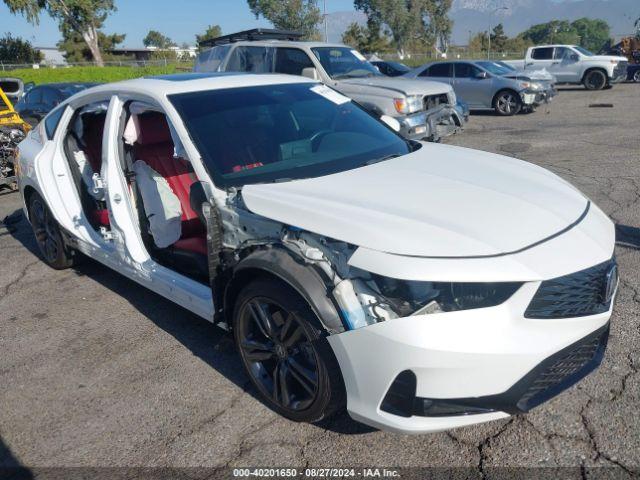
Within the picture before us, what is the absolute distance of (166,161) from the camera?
426 cm

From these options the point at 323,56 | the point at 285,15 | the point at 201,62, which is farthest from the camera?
the point at 285,15

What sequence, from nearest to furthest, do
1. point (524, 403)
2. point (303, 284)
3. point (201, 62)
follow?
1. point (524, 403)
2. point (303, 284)
3. point (201, 62)

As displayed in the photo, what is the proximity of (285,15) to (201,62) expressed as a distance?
57.3 metres

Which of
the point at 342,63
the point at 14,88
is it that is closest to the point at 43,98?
the point at 14,88

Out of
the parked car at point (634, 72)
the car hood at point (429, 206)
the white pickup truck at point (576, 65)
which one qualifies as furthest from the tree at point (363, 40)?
the car hood at point (429, 206)

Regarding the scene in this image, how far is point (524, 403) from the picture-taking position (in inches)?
92.7

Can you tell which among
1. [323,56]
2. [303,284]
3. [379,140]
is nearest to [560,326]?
[303,284]

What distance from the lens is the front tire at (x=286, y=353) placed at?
256cm

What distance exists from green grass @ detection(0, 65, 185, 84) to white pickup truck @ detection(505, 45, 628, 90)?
2591 cm

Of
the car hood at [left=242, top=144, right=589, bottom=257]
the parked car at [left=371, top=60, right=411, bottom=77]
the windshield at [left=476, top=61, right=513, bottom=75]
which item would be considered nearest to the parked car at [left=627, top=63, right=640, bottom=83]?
the parked car at [left=371, top=60, right=411, bottom=77]

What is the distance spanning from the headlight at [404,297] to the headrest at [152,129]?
235 cm

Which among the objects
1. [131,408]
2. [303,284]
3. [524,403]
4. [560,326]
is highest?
[303,284]

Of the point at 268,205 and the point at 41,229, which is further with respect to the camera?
the point at 41,229

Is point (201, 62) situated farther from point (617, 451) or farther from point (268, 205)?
point (617, 451)
